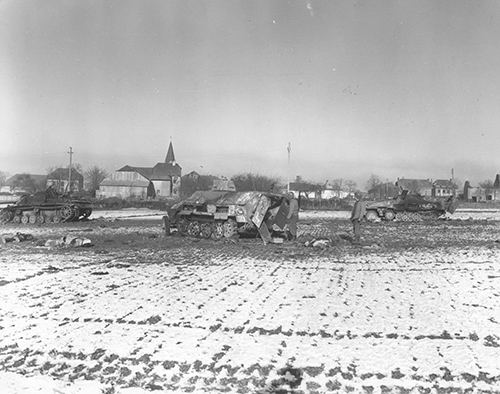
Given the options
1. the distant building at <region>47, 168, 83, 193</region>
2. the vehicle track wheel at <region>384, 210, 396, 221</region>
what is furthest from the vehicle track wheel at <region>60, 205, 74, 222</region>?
the distant building at <region>47, 168, 83, 193</region>

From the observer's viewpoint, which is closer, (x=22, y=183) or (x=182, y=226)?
(x=182, y=226)

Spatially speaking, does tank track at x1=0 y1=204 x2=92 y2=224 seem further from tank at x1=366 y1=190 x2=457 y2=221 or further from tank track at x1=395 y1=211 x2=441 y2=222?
tank track at x1=395 y1=211 x2=441 y2=222

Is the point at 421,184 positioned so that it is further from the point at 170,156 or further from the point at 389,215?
the point at 389,215

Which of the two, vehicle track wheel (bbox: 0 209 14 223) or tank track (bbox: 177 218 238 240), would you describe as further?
vehicle track wheel (bbox: 0 209 14 223)

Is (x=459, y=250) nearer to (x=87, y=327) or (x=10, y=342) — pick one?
(x=87, y=327)

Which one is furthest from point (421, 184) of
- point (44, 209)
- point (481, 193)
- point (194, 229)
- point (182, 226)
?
point (194, 229)

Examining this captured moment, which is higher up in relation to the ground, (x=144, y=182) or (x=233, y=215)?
(x=233, y=215)

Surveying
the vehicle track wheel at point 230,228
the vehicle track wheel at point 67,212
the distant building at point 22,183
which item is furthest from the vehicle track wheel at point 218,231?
the distant building at point 22,183
